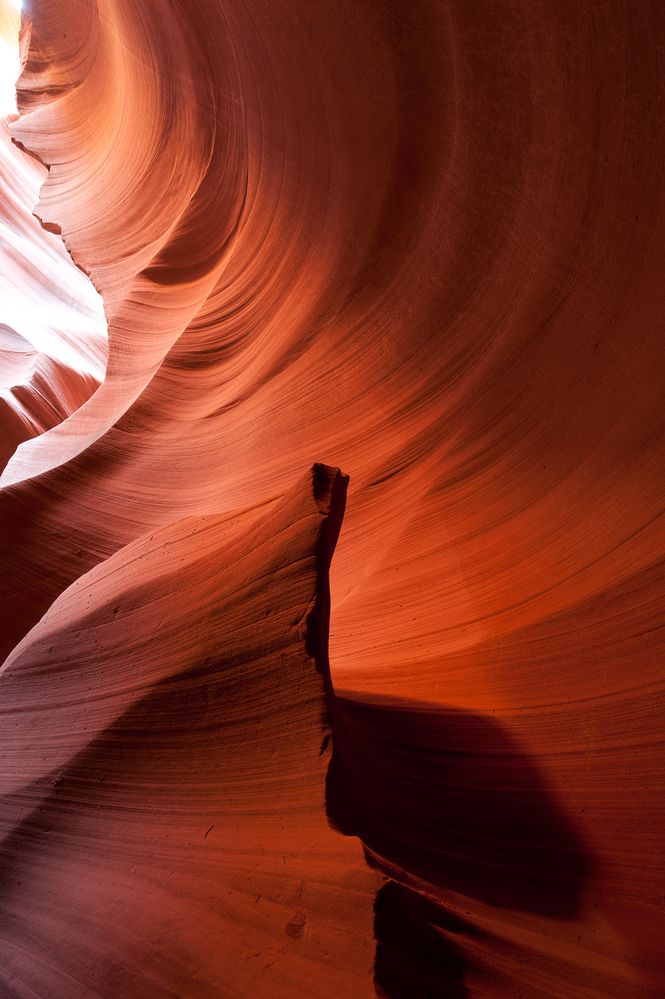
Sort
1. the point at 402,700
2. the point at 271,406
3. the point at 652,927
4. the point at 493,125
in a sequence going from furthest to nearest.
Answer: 1. the point at 271,406
2. the point at 493,125
3. the point at 402,700
4. the point at 652,927

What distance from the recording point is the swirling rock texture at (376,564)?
2.33 feet

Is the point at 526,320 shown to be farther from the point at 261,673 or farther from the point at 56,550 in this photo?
the point at 56,550

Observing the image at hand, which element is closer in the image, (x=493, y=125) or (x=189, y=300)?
(x=493, y=125)

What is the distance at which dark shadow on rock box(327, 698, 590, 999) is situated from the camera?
623 mm

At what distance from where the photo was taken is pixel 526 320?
4.05 ft

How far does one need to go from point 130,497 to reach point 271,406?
373 mm

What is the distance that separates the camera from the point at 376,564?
1286mm

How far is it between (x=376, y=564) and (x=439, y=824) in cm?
51

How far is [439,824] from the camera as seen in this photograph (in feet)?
2.73

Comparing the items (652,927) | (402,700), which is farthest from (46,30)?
(652,927)

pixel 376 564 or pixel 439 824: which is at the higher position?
pixel 376 564

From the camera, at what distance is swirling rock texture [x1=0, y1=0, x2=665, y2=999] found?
0.71m

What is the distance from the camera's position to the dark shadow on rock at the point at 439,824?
2.04ft

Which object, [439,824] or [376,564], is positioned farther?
[376,564]
